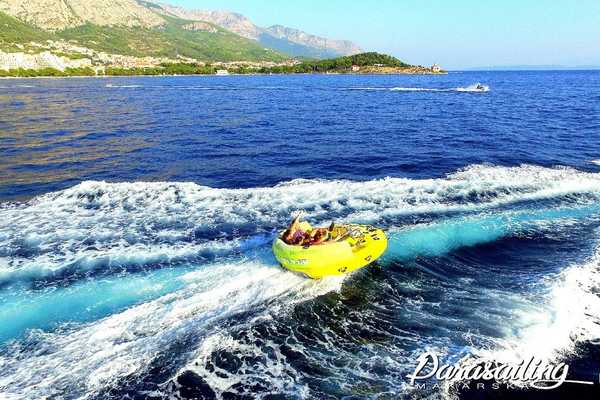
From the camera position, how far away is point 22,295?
12930 millimetres

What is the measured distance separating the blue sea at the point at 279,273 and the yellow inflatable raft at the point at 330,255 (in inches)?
20.5

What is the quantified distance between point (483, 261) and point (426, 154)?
17668mm

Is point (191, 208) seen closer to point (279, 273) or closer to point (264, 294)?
point (279, 273)

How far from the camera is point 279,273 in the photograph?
14.1m

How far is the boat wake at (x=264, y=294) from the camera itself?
9891 mm

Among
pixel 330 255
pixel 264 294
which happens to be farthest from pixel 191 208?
pixel 330 255

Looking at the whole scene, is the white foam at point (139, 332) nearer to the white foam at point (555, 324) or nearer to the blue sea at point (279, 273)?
the blue sea at point (279, 273)

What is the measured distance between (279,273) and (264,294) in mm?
1315

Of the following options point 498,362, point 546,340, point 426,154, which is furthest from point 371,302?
point 426,154

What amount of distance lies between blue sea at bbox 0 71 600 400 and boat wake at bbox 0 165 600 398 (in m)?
0.06

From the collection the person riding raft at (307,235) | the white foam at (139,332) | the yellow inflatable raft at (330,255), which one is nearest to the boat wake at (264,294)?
the white foam at (139,332)

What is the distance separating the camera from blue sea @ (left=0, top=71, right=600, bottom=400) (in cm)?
988

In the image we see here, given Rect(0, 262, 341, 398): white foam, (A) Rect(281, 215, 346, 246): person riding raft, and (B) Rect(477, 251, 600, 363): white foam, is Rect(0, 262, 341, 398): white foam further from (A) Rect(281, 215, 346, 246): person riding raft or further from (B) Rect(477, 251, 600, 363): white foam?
(B) Rect(477, 251, 600, 363): white foam

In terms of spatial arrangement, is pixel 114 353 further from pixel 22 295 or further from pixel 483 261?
pixel 483 261
